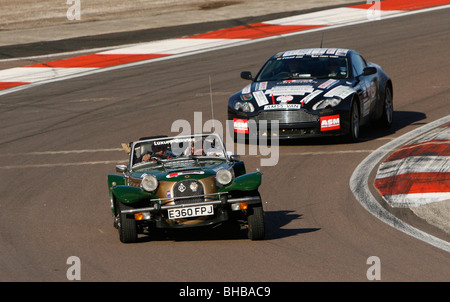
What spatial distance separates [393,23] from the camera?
25.1m

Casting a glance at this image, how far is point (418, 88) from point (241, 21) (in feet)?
32.4

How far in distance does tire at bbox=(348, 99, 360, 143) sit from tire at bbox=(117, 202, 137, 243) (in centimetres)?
615

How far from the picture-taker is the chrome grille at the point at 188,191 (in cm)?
865

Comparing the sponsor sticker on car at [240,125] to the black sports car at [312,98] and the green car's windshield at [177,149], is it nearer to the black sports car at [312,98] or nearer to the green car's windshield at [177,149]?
the black sports car at [312,98]

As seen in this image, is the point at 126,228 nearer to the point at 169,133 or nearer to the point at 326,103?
the point at 326,103

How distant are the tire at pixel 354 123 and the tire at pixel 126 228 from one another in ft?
20.2

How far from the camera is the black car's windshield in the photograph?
1454 cm

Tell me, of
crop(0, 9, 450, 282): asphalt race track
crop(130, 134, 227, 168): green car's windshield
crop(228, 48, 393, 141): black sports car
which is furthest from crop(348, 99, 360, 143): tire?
crop(130, 134, 227, 168): green car's windshield

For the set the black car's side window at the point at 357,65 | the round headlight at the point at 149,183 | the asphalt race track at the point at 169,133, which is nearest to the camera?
the asphalt race track at the point at 169,133

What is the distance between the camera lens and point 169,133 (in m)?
15.3

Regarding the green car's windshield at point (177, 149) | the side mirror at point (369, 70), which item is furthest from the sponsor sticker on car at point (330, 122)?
the green car's windshield at point (177, 149)
